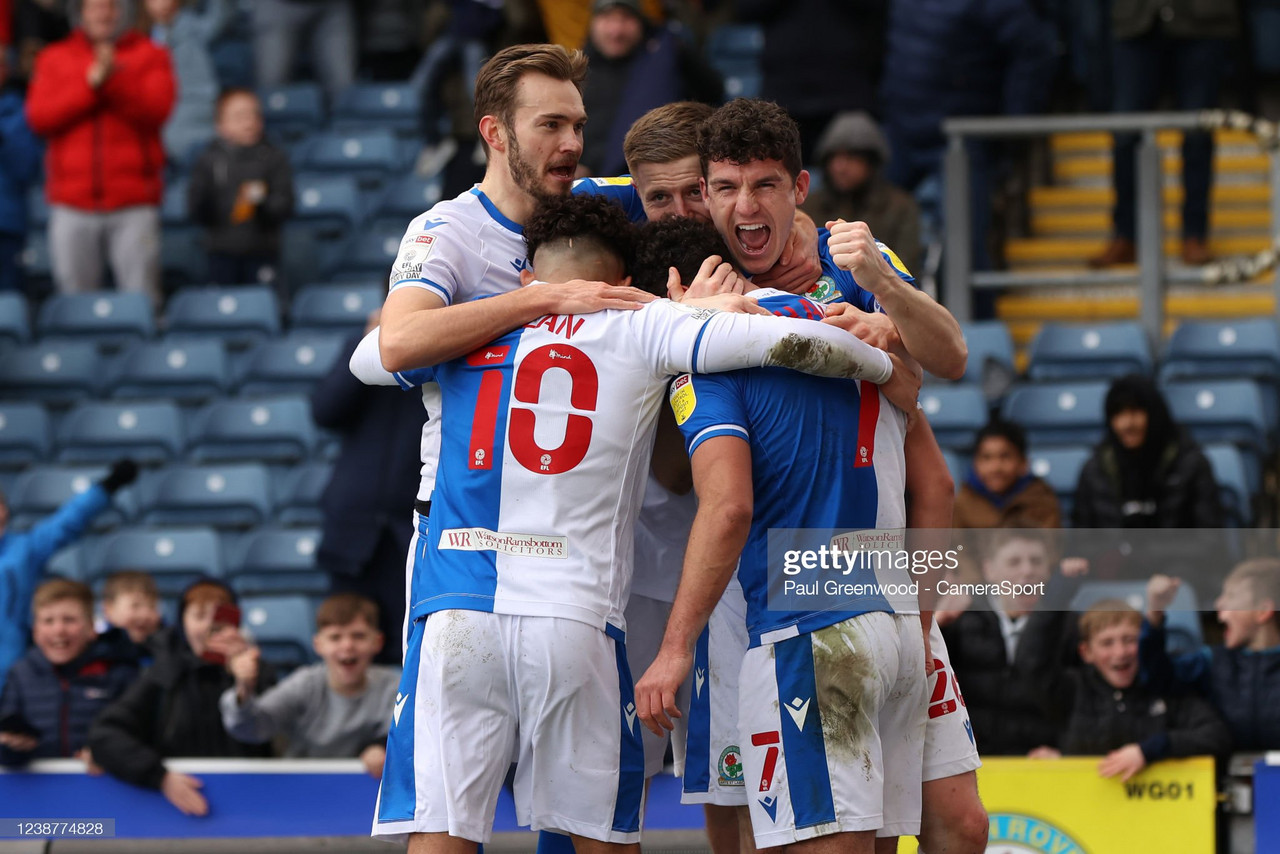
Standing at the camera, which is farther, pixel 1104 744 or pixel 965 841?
pixel 1104 744

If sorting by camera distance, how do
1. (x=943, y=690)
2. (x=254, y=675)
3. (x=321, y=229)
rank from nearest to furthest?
(x=943, y=690) → (x=254, y=675) → (x=321, y=229)

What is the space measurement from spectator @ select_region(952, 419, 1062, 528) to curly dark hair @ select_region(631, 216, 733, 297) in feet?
11.3

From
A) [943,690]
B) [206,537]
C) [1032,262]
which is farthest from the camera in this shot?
[1032,262]

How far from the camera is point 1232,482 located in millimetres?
8797

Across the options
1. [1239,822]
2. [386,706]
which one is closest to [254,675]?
[386,706]

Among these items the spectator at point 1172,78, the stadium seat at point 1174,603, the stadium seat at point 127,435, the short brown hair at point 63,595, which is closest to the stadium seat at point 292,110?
the stadium seat at point 127,435

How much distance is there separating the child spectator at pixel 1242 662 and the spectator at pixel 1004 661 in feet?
1.31

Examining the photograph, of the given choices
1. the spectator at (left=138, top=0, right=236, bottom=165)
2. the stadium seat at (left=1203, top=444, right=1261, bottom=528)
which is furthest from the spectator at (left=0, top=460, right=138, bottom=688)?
the spectator at (left=138, top=0, right=236, bottom=165)

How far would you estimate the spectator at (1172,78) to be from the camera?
1041 centimetres

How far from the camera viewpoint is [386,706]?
718cm

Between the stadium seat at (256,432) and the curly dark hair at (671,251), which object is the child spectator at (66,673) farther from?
the curly dark hair at (671,251)

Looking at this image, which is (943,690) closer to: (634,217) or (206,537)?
(634,217)

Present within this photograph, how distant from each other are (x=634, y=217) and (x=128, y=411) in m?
6.12

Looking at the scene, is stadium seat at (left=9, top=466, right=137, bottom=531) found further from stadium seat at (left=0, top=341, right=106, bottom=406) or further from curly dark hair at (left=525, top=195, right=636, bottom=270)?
curly dark hair at (left=525, top=195, right=636, bottom=270)
